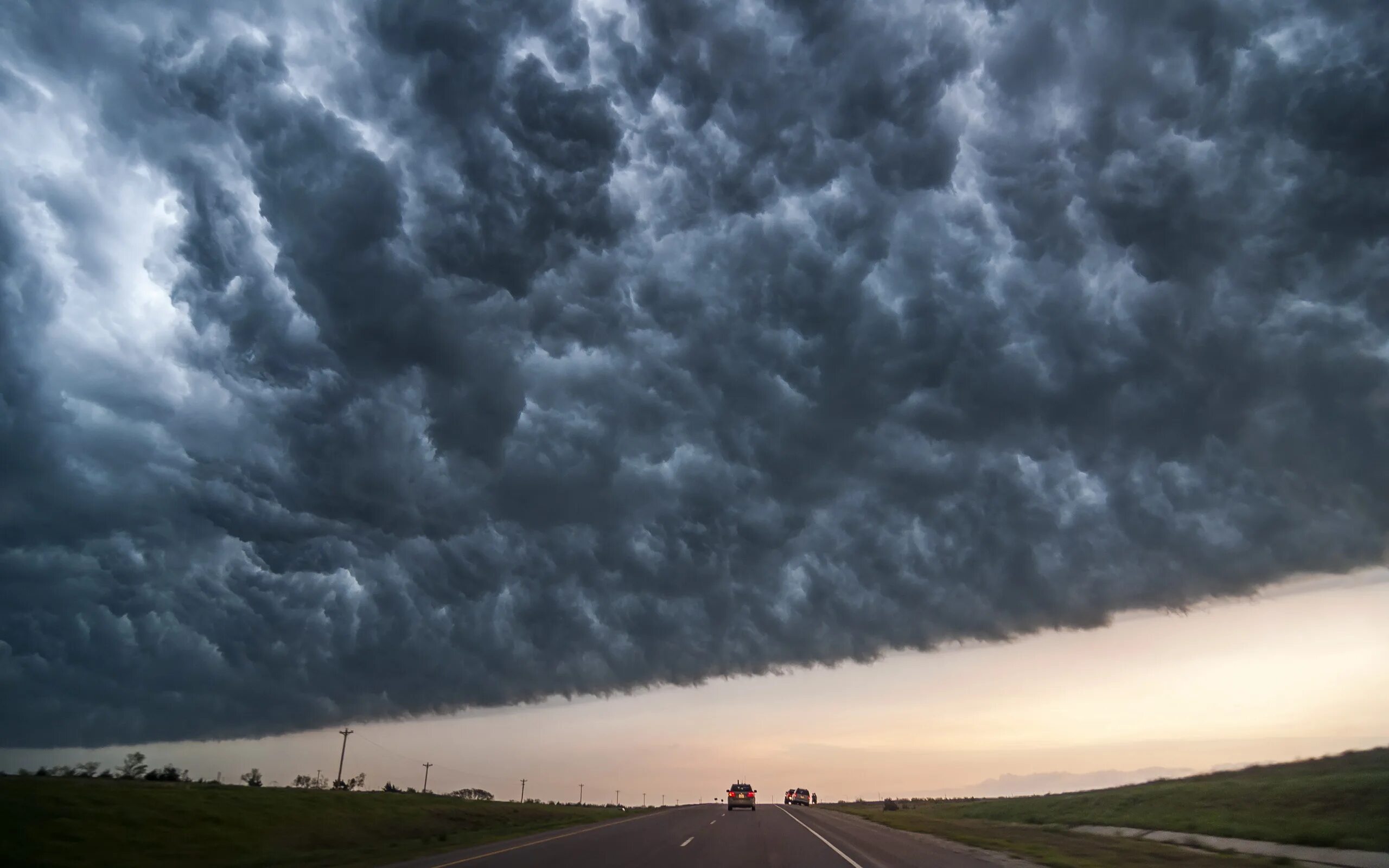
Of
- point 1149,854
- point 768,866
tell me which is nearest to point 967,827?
point 1149,854

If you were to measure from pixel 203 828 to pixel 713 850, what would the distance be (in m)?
22.8

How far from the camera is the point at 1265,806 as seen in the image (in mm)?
47938

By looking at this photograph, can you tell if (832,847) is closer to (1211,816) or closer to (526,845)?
(526,845)

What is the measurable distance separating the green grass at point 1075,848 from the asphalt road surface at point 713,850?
9.01 feet

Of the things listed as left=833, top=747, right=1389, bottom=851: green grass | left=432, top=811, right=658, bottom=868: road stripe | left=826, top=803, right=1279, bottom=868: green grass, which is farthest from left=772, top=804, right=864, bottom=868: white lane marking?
left=833, top=747, right=1389, bottom=851: green grass

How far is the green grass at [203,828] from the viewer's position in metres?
27.4

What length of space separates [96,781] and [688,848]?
128 feet

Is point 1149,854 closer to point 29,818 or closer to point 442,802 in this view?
point 29,818

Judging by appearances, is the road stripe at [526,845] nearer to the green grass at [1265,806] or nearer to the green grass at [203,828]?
the green grass at [203,828]

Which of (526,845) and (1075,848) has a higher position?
(526,845)

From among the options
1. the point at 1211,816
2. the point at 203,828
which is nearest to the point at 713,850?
the point at 203,828

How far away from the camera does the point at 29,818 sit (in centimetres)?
2922

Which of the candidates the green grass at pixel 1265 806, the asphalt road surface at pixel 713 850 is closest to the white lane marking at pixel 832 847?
the asphalt road surface at pixel 713 850

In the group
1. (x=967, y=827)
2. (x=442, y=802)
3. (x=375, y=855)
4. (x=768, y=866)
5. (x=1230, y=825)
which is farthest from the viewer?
(x=442, y=802)
